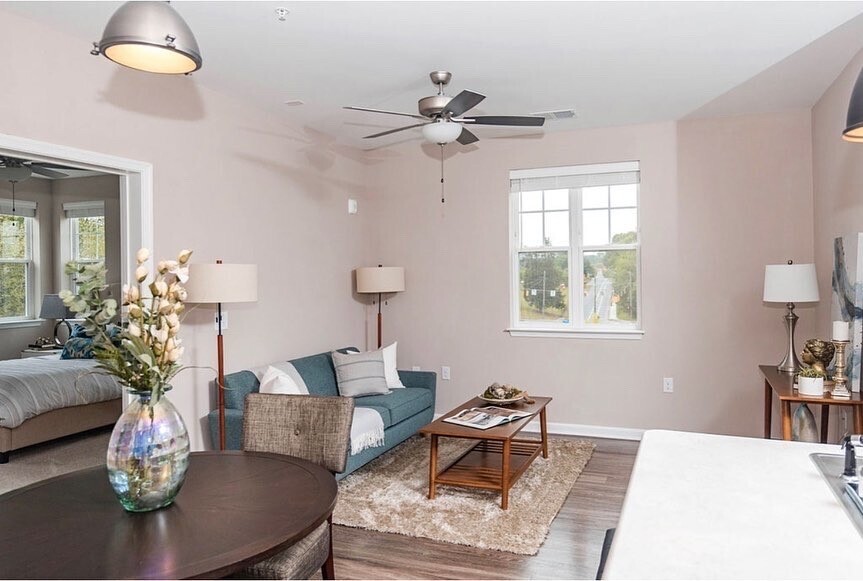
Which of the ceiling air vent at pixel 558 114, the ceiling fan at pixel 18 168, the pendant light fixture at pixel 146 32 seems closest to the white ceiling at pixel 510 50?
the ceiling air vent at pixel 558 114

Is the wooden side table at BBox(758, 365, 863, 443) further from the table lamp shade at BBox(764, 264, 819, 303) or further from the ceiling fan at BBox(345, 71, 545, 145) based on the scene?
the ceiling fan at BBox(345, 71, 545, 145)

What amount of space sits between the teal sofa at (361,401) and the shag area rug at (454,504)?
6.5 inches

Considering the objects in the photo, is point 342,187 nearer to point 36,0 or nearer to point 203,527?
point 36,0

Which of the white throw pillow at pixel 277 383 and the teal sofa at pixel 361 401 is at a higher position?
the white throw pillow at pixel 277 383

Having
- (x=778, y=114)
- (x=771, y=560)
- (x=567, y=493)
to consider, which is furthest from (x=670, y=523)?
(x=778, y=114)

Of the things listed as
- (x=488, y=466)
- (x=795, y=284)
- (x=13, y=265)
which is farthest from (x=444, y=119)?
(x=13, y=265)

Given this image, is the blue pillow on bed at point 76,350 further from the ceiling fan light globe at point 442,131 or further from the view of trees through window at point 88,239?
the ceiling fan light globe at point 442,131

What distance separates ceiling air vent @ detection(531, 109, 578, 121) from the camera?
190 inches

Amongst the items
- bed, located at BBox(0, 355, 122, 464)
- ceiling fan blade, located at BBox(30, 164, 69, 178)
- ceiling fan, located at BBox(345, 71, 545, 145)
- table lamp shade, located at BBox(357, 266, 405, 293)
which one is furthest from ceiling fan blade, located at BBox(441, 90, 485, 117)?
ceiling fan blade, located at BBox(30, 164, 69, 178)

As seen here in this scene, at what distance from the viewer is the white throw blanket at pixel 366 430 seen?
3932 mm

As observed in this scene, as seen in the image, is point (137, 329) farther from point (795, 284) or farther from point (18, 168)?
point (18, 168)

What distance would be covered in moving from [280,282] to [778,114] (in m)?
4.19

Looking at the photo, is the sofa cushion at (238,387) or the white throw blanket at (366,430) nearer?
the white throw blanket at (366,430)

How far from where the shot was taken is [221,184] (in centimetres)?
429
